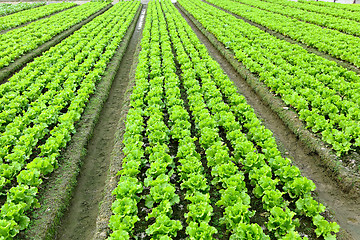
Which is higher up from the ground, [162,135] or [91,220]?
[162,135]

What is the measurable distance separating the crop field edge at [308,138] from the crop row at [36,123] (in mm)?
8631

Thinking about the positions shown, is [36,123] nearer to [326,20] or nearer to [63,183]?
[63,183]

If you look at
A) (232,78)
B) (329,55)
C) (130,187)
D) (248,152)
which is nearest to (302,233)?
(248,152)

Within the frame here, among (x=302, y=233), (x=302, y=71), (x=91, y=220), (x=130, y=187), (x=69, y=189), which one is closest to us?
(x=302, y=233)

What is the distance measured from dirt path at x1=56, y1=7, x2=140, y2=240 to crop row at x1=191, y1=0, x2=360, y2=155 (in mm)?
7851

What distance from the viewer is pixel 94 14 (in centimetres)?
3300

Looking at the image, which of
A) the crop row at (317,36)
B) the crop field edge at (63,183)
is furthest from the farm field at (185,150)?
the crop row at (317,36)

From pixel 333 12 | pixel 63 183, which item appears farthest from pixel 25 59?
pixel 333 12

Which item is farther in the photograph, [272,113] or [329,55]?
[329,55]

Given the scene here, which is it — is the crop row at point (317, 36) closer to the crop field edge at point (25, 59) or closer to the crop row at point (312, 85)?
the crop row at point (312, 85)

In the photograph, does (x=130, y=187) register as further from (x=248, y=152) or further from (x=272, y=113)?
(x=272, y=113)

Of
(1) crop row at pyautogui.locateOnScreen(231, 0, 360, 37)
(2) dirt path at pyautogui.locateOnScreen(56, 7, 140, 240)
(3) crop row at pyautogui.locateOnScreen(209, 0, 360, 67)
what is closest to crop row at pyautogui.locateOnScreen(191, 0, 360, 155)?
(3) crop row at pyautogui.locateOnScreen(209, 0, 360, 67)

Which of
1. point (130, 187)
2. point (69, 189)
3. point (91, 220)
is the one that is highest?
point (130, 187)

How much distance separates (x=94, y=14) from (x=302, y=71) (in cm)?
3020
